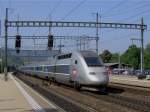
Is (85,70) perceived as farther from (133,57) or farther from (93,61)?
(133,57)

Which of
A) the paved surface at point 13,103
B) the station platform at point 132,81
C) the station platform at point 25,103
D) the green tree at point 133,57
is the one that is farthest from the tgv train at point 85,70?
the green tree at point 133,57

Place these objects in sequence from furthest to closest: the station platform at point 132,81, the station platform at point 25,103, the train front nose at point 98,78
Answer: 1. the station platform at point 132,81
2. the train front nose at point 98,78
3. the station platform at point 25,103

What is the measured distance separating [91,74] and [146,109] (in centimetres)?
A: 1264

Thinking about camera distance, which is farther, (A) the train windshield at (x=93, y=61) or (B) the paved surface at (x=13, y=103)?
(A) the train windshield at (x=93, y=61)

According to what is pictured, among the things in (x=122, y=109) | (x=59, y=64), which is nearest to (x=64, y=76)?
(x=59, y=64)

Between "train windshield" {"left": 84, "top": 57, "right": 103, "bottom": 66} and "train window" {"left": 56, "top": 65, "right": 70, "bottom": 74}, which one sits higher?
"train windshield" {"left": 84, "top": 57, "right": 103, "bottom": 66}

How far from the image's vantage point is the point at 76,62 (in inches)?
1436

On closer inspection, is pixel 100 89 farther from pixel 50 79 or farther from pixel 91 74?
pixel 50 79

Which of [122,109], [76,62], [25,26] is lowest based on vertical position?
[122,109]

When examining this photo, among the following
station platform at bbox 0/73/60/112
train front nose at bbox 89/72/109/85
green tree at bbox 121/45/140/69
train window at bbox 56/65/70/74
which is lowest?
station platform at bbox 0/73/60/112

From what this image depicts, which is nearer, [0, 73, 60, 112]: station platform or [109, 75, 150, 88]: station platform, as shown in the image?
[0, 73, 60, 112]: station platform

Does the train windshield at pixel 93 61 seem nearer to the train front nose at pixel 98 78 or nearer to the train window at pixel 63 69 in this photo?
the train front nose at pixel 98 78

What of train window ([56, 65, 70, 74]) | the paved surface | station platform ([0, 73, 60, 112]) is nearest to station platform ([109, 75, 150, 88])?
train window ([56, 65, 70, 74])

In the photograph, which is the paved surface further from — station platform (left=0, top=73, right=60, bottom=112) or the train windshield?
the train windshield
